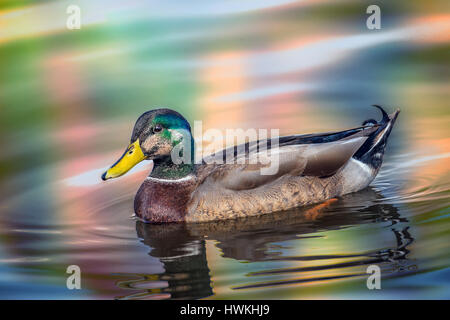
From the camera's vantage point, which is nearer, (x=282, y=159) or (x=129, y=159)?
(x=129, y=159)

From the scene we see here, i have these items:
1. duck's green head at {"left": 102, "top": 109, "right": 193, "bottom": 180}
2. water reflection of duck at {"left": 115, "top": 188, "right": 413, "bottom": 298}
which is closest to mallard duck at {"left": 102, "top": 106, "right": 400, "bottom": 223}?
duck's green head at {"left": 102, "top": 109, "right": 193, "bottom": 180}

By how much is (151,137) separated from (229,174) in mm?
853

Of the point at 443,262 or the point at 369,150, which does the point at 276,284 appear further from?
the point at 369,150

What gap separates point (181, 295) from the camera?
19.6ft

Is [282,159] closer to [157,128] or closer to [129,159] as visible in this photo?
[157,128]

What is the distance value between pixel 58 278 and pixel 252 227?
190 cm

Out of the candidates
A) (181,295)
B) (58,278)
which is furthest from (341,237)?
(58,278)

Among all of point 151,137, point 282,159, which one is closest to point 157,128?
point 151,137

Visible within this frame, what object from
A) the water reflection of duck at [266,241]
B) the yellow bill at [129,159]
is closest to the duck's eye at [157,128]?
the yellow bill at [129,159]

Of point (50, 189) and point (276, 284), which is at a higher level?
point (50, 189)

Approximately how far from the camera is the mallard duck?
7.81m

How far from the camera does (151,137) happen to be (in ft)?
25.6

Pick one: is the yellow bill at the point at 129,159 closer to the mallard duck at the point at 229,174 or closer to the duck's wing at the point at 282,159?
the mallard duck at the point at 229,174

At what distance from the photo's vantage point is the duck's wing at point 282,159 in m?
7.96
